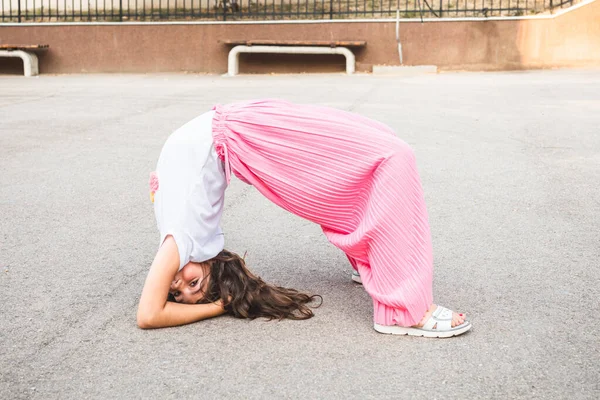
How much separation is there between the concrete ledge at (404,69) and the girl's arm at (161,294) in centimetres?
1491

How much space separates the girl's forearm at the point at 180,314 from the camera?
362 cm

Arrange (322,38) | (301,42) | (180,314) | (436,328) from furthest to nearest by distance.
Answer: (322,38) → (301,42) → (180,314) → (436,328)

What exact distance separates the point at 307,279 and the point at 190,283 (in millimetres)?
848

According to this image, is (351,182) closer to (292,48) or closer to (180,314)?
(180,314)

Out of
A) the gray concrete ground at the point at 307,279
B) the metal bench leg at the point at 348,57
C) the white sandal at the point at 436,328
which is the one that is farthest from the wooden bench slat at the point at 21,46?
the white sandal at the point at 436,328

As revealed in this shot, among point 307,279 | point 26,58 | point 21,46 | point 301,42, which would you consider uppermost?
point 301,42

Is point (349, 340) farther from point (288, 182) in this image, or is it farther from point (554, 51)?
point (554, 51)

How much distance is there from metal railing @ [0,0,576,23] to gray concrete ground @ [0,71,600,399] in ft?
31.6

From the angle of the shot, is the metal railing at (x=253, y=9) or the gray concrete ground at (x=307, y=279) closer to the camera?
the gray concrete ground at (x=307, y=279)

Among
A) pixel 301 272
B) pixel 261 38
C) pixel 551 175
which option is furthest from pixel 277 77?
pixel 301 272

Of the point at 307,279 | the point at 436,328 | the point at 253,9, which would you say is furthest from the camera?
the point at 253,9

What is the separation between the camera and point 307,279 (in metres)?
4.42

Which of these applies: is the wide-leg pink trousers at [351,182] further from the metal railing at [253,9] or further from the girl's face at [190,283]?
the metal railing at [253,9]

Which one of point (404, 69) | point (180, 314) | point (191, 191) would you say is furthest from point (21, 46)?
point (180, 314)
